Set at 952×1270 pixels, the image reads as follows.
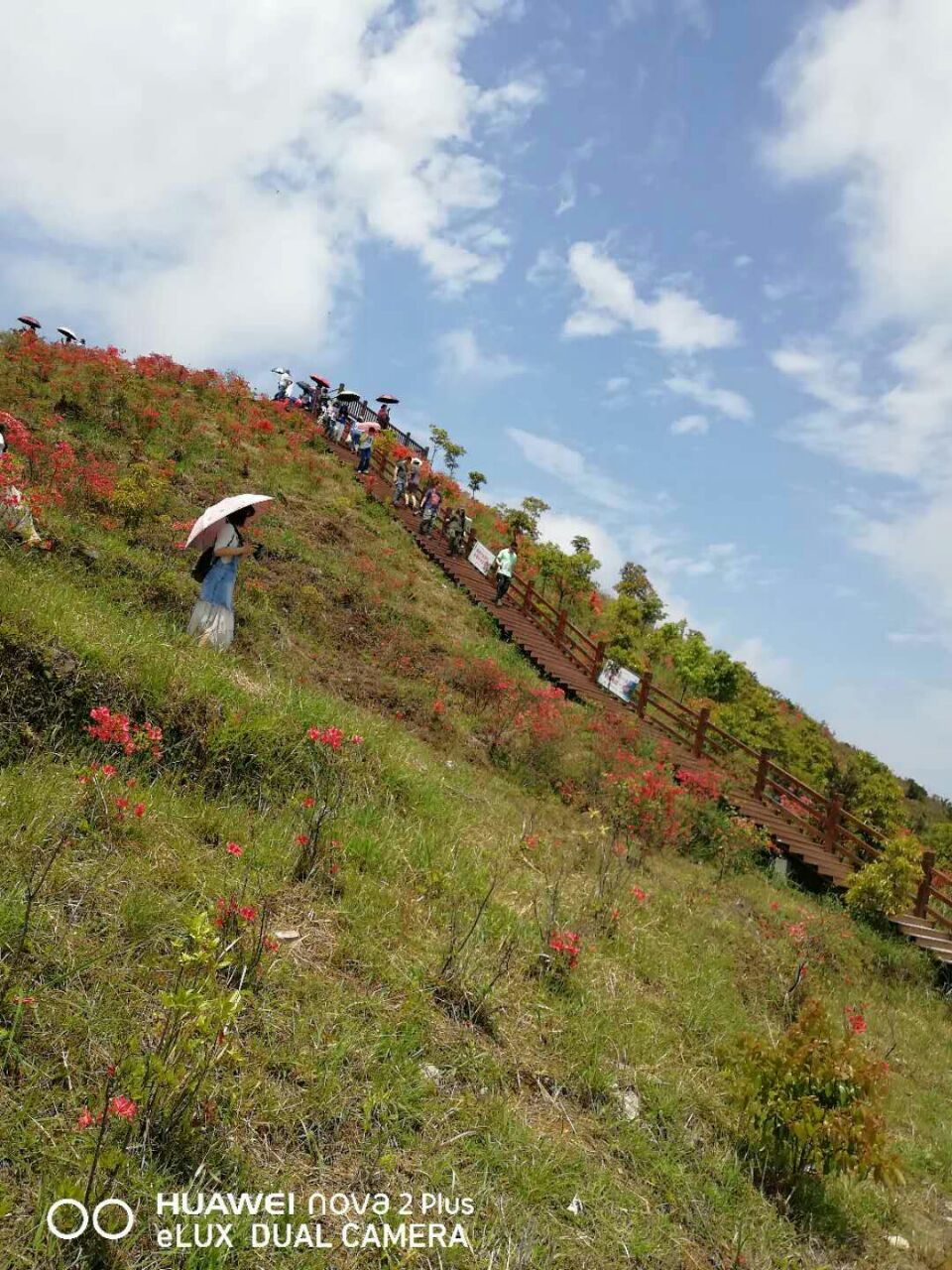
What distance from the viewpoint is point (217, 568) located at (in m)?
8.20

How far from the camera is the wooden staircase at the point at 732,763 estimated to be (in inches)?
528

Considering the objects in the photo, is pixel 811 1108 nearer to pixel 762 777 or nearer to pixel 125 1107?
pixel 125 1107

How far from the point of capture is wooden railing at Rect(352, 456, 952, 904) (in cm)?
1412

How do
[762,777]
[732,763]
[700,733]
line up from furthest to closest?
[732,763] < [700,733] < [762,777]

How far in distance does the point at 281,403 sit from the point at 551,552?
33.8 ft

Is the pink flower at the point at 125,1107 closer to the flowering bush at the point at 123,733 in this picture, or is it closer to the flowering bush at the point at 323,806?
the flowering bush at the point at 323,806

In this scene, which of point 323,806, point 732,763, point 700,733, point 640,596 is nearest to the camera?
point 323,806

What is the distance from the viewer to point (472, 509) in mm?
31000

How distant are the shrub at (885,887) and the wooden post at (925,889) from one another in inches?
32.0

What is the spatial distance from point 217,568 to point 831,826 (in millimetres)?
12561

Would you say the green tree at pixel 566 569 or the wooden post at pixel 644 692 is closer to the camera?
the wooden post at pixel 644 692

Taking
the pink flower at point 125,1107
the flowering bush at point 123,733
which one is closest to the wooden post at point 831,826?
the flowering bush at point 123,733

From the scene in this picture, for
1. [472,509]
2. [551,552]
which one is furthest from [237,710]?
[472,509]

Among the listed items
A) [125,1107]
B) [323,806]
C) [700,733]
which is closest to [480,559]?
[700,733]
